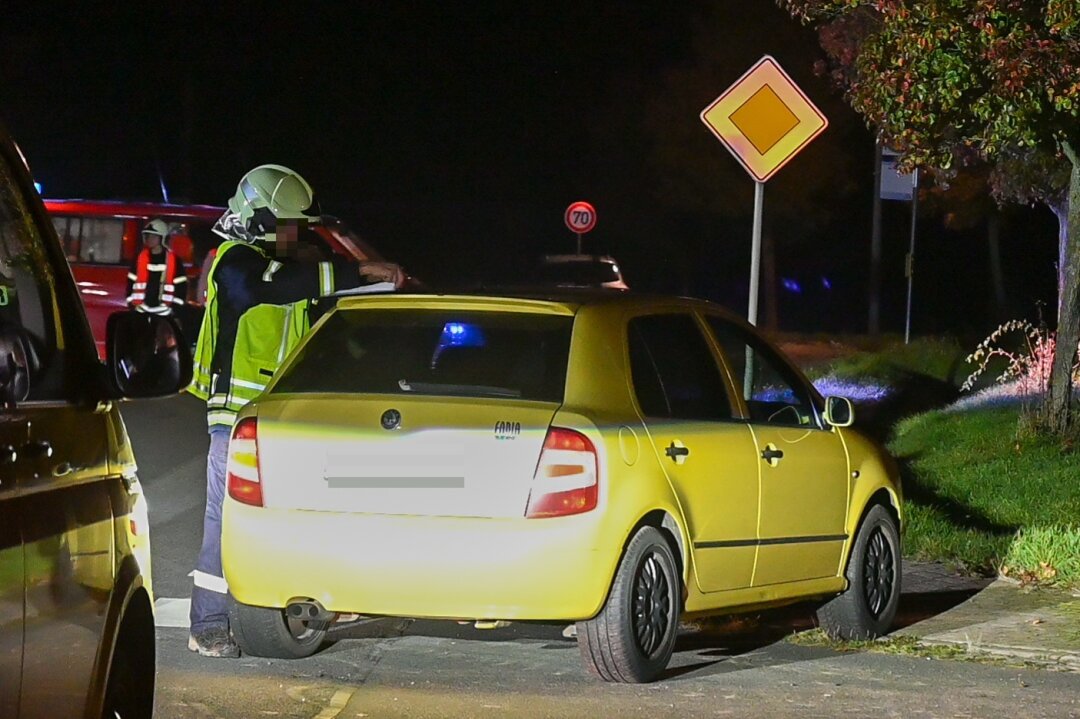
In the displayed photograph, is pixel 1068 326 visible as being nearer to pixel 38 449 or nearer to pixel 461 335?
pixel 461 335

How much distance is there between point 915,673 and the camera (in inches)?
319

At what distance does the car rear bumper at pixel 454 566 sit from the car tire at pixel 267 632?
458mm

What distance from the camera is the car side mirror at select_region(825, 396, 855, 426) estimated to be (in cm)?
866

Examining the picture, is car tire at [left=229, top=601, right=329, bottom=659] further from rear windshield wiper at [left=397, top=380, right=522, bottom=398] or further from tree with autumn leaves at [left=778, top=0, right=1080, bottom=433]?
tree with autumn leaves at [left=778, top=0, right=1080, bottom=433]

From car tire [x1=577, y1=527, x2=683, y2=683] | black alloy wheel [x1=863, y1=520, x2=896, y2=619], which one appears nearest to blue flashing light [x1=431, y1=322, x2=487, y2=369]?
car tire [x1=577, y1=527, x2=683, y2=683]

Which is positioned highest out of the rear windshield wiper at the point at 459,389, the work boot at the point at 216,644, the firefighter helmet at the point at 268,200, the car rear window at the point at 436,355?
the firefighter helmet at the point at 268,200

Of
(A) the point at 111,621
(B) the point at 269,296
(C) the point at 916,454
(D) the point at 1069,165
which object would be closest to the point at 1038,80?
(C) the point at 916,454

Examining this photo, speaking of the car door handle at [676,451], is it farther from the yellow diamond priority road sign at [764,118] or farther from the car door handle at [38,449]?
the yellow diamond priority road sign at [764,118]

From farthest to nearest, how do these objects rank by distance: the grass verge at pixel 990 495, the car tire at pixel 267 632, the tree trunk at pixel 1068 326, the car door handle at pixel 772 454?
Answer: the tree trunk at pixel 1068 326 < the grass verge at pixel 990 495 < the car door handle at pixel 772 454 < the car tire at pixel 267 632

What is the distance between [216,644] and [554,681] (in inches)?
51.8

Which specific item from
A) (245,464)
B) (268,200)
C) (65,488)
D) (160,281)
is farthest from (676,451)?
(160,281)

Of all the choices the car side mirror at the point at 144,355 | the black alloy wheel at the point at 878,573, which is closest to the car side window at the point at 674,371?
the black alloy wheel at the point at 878,573

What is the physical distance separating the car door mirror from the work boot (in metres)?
3.78

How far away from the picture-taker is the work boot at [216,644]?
7.92 metres
